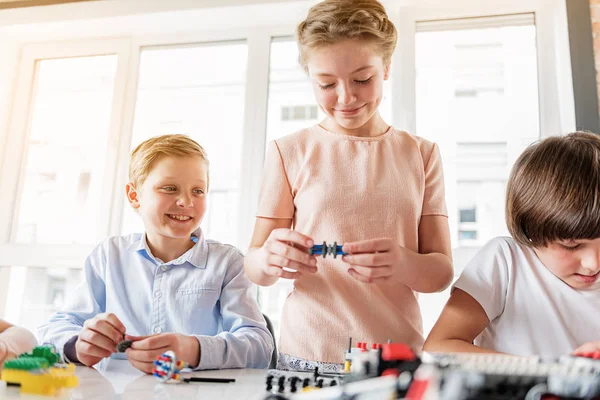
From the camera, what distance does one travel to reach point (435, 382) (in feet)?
1.39

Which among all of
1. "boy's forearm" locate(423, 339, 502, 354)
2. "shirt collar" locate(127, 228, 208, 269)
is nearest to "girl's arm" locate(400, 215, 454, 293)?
"boy's forearm" locate(423, 339, 502, 354)

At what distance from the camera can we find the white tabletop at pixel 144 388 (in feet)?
2.23

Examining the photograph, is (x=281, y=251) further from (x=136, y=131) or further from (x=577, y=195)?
(x=136, y=131)

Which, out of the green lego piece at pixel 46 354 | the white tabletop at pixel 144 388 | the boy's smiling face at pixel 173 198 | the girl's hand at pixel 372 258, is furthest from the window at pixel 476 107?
the green lego piece at pixel 46 354

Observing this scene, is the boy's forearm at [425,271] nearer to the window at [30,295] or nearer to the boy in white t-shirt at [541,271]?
the boy in white t-shirt at [541,271]

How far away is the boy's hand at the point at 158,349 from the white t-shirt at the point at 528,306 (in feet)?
1.73

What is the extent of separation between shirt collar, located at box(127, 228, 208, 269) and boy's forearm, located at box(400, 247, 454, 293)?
0.53 meters

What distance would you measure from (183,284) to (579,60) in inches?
67.4

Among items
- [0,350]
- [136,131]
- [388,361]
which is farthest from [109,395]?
[136,131]

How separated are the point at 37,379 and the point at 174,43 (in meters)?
2.20

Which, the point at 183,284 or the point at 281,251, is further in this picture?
the point at 183,284

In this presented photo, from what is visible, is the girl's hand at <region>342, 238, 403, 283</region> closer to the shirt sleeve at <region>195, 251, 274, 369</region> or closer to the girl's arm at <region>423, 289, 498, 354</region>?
the girl's arm at <region>423, 289, 498, 354</region>

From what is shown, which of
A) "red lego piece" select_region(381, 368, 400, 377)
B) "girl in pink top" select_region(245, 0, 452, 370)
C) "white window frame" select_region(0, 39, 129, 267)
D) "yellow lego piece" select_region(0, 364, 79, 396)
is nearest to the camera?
"red lego piece" select_region(381, 368, 400, 377)

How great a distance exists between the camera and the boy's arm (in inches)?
33.0
